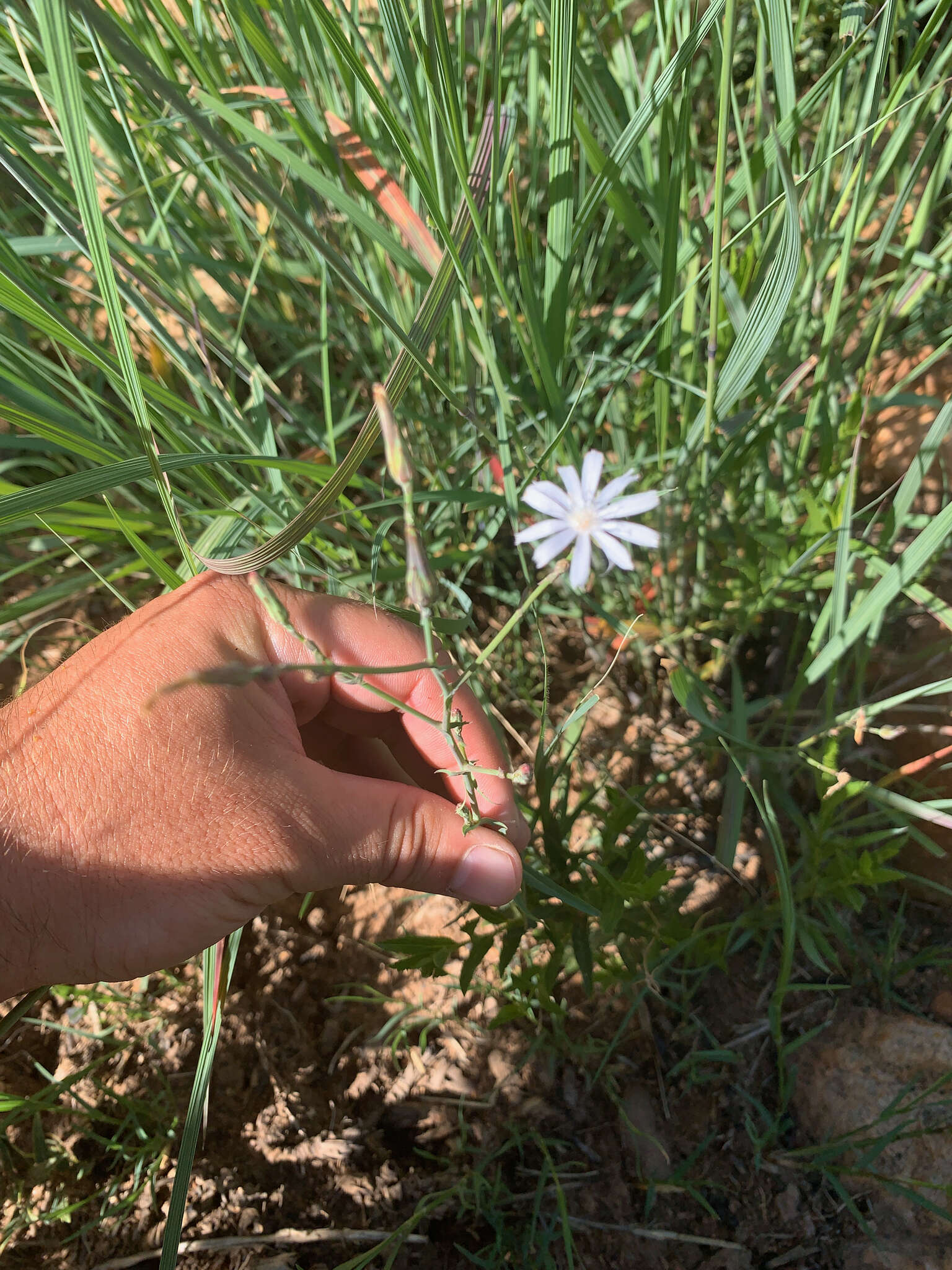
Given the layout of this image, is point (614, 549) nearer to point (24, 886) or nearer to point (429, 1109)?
point (24, 886)

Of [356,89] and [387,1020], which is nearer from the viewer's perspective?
[356,89]

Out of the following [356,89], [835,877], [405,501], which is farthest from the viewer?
[356,89]

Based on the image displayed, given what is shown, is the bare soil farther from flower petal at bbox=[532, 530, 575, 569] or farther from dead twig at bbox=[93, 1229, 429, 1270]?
flower petal at bbox=[532, 530, 575, 569]

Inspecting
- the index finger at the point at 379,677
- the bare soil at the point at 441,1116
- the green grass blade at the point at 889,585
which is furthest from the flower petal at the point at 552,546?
the bare soil at the point at 441,1116

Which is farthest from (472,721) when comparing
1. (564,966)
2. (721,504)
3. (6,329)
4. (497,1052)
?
(6,329)

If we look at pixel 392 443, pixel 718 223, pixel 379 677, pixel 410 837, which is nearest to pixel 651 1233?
pixel 410 837

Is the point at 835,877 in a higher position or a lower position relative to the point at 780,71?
lower

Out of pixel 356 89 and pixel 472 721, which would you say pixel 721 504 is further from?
pixel 356 89
